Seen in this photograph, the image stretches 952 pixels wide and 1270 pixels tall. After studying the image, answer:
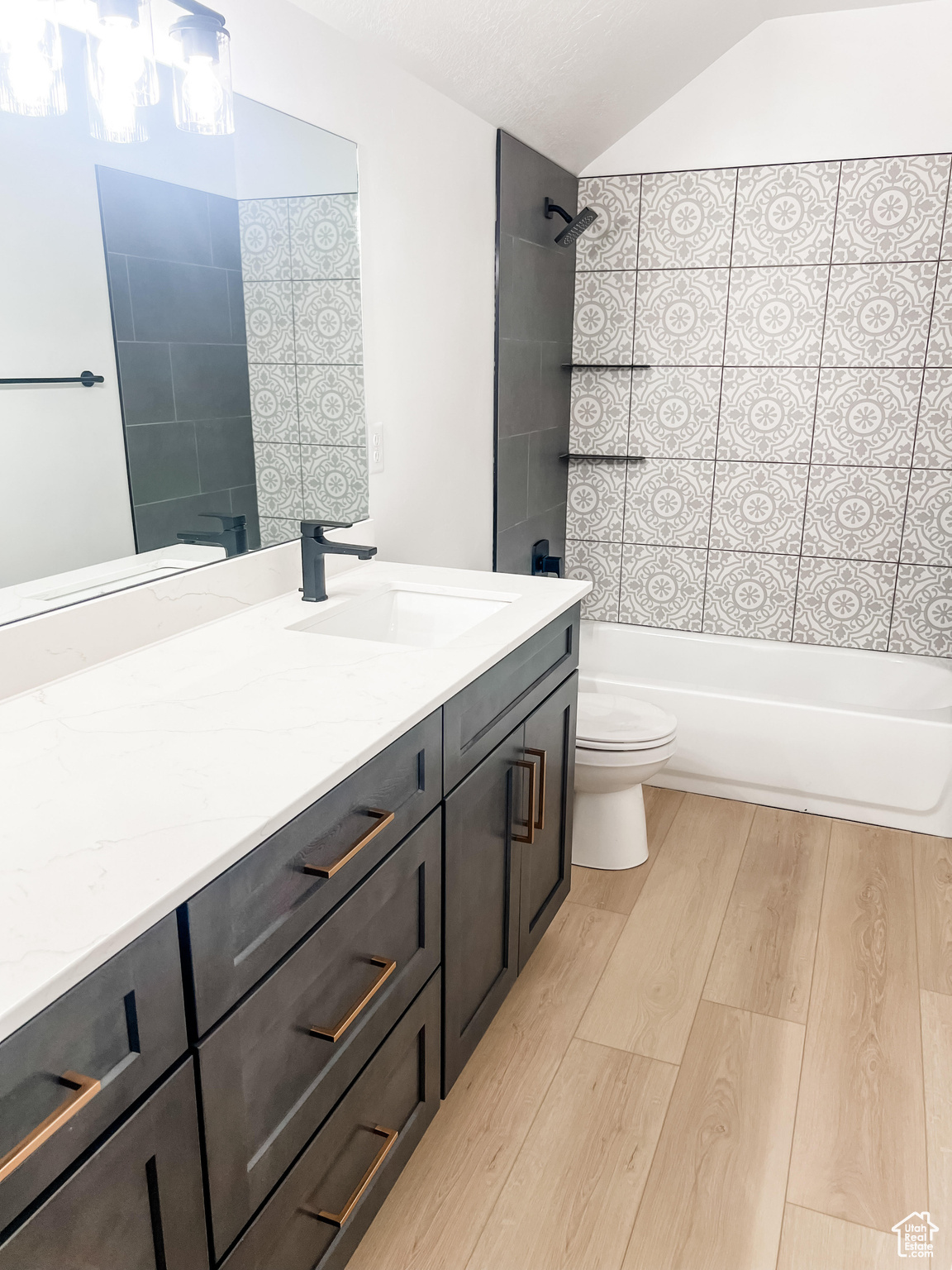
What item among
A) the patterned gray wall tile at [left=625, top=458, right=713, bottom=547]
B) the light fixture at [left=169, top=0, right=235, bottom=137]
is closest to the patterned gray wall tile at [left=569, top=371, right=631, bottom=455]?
the patterned gray wall tile at [left=625, top=458, right=713, bottom=547]

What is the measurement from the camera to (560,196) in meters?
3.13

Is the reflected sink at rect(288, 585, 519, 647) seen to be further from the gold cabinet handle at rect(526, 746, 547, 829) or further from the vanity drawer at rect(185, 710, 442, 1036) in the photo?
the vanity drawer at rect(185, 710, 442, 1036)

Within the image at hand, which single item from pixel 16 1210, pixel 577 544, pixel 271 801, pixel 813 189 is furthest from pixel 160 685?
pixel 813 189

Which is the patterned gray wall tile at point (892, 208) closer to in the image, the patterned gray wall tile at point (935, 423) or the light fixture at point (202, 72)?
the patterned gray wall tile at point (935, 423)

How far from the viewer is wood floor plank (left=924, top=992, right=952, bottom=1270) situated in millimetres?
1514

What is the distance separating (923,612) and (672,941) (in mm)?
1636

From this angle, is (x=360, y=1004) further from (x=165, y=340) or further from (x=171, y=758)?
(x=165, y=340)

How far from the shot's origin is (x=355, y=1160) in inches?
51.6

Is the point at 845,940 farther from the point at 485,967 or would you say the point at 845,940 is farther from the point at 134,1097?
the point at 134,1097

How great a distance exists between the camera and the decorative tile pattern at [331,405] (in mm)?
1949

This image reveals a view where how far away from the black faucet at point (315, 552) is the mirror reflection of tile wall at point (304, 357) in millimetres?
82

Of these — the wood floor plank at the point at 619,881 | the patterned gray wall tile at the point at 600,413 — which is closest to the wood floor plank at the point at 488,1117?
the wood floor plank at the point at 619,881

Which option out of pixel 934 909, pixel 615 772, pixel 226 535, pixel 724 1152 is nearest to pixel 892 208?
pixel 615 772

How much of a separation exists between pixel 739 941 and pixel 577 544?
175 centimetres
